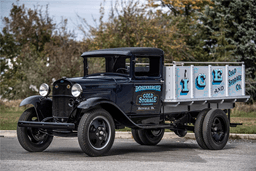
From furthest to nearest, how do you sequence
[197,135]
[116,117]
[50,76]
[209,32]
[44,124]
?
[209,32] → [50,76] → [197,135] → [116,117] → [44,124]

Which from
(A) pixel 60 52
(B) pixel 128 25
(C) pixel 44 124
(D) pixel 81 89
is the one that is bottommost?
(C) pixel 44 124

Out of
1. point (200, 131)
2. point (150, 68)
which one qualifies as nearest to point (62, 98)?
point (150, 68)

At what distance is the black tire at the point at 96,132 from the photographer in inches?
328

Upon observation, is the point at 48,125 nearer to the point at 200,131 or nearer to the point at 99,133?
the point at 99,133

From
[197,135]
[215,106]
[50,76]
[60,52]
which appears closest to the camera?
[197,135]

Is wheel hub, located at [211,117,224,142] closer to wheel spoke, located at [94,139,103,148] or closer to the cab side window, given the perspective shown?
the cab side window

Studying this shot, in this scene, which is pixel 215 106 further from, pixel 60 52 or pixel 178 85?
pixel 60 52

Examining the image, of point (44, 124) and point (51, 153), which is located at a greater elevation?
point (44, 124)

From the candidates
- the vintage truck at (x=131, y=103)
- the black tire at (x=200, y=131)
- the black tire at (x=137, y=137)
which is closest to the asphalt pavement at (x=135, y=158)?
the black tire at (x=137, y=137)

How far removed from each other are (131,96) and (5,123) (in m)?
7.17

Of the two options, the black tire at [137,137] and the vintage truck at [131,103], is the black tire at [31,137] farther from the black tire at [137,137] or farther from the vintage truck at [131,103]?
the black tire at [137,137]

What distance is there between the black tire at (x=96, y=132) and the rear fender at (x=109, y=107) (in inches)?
7.9

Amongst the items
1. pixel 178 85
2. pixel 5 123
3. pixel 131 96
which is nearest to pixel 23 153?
pixel 131 96

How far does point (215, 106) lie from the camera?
1140 centimetres
